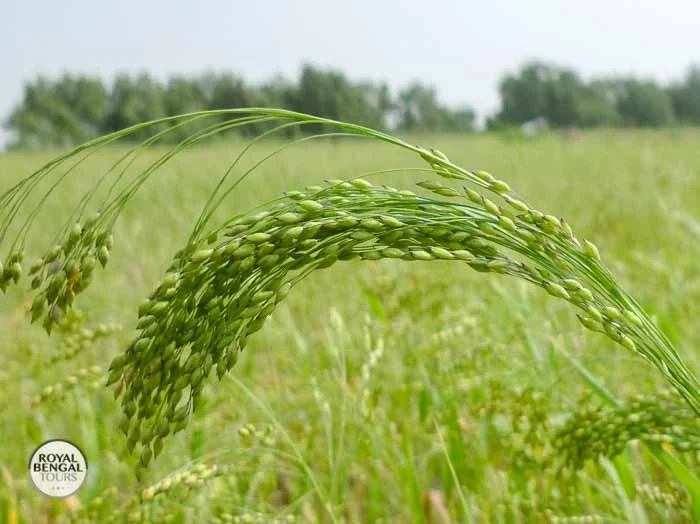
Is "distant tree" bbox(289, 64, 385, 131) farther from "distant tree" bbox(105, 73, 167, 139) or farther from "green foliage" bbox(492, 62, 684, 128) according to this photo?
"green foliage" bbox(492, 62, 684, 128)

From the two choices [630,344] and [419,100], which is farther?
[419,100]

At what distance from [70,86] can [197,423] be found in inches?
164

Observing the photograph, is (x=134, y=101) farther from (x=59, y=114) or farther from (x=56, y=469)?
(x=56, y=469)

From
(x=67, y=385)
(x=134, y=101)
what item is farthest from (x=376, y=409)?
(x=134, y=101)

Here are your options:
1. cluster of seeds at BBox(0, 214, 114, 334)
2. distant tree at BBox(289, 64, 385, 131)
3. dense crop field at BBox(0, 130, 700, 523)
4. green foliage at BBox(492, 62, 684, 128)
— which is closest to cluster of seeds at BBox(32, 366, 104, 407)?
dense crop field at BBox(0, 130, 700, 523)

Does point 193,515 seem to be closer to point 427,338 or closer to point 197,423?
point 197,423

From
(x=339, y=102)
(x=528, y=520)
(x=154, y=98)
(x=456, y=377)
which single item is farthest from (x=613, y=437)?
(x=154, y=98)

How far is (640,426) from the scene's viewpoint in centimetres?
102

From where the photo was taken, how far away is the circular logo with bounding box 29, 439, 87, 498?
53.2 inches

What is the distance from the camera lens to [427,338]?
1951 millimetres

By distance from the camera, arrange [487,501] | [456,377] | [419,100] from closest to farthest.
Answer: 1. [487,501]
2. [456,377]
3. [419,100]

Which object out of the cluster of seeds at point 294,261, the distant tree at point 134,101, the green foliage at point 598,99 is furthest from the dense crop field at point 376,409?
the green foliage at point 598,99

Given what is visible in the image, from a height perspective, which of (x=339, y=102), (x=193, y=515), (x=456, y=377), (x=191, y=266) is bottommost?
(x=193, y=515)

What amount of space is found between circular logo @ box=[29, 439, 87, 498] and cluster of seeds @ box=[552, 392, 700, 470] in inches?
31.2
